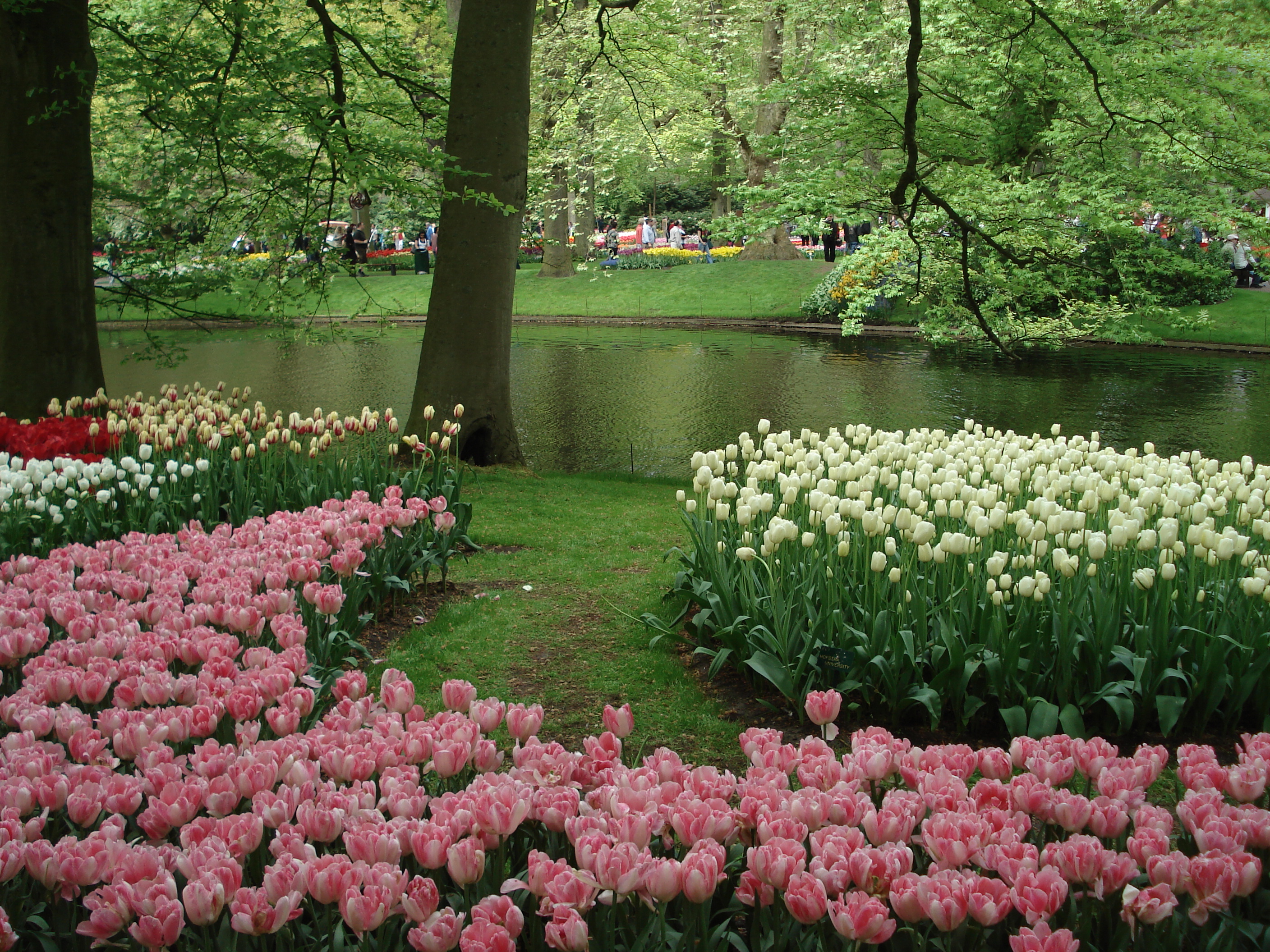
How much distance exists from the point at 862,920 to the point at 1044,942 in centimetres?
31

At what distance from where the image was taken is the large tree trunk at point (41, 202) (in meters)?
8.69

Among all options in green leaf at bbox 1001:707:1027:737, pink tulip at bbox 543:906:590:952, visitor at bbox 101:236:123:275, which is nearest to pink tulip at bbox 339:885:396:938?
pink tulip at bbox 543:906:590:952

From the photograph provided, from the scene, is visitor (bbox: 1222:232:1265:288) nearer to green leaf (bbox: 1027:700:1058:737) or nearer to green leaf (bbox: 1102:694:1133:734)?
green leaf (bbox: 1102:694:1133:734)

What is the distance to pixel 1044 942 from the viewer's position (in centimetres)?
182

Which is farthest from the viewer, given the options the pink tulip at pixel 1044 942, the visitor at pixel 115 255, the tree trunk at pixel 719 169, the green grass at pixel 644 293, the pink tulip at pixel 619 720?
the tree trunk at pixel 719 169

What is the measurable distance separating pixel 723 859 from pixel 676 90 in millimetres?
24398

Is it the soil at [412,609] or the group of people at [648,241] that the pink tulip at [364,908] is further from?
the group of people at [648,241]

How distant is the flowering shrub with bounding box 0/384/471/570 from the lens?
5652 mm

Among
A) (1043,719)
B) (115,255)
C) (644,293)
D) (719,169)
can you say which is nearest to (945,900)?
(1043,719)

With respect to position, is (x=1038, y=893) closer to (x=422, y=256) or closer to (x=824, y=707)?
(x=824, y=707)

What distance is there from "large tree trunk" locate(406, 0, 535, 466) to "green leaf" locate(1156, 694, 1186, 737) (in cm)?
676

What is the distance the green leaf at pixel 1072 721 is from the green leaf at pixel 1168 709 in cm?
32

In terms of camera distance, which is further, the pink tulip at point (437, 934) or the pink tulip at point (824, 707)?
the pink tulip at point (824, 707)

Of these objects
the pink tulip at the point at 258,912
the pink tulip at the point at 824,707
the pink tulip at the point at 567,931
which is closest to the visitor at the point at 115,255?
the pink tulip at the point at 824,707
